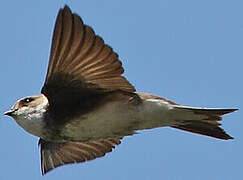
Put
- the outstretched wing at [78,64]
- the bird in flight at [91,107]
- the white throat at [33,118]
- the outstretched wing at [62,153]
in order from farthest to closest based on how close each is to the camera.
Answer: the outstretched wing at [62,153]
the white throat at [33,118]
the bird in flight at [91,107]
the outstretched wing at [78,64]

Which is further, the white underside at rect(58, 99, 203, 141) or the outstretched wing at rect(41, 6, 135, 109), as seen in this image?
the white underside at rect(58, 99, 203, 141)

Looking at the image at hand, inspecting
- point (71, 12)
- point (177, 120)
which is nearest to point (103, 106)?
point (177, 120)

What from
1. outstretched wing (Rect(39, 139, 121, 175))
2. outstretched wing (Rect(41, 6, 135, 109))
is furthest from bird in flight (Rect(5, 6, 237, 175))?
outstretched wing (Rect(39, 139, 121, 175))

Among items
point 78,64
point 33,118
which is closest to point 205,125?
point 78,64

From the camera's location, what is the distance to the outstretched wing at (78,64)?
544 cm

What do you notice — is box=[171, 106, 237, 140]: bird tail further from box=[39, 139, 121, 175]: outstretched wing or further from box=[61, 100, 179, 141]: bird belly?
box=[39, 139, 121, 175]: outstretched wing

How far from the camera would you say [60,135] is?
19.7ft

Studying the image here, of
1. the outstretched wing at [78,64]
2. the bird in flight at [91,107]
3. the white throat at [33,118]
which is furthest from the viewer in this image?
the white throat at [33,118]

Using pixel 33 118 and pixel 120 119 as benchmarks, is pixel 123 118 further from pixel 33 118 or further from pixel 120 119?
pixel 33 118

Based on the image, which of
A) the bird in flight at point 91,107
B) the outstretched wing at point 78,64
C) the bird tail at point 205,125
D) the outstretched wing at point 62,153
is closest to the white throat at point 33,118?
the bird in flight at point 91,107

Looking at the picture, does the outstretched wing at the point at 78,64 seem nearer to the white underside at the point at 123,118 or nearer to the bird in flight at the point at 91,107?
the bird in flight at the point at 91,107

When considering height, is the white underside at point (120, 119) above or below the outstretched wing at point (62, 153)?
above

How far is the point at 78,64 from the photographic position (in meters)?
5.87

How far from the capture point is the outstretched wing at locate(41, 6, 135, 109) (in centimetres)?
544
